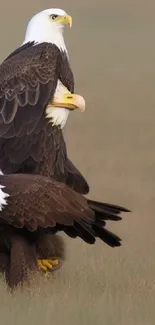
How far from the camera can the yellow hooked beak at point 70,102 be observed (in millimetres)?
5984

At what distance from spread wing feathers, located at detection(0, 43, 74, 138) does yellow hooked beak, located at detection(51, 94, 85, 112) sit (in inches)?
2.4

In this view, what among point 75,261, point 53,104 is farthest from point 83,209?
point 53,104

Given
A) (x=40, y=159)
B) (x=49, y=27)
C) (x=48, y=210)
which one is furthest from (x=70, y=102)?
(x=48, y=210)

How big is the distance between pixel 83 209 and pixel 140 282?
0.55 metres

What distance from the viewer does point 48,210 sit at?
16.7 feet

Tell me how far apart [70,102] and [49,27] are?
703 mm

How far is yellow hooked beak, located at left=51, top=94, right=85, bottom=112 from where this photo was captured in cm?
598

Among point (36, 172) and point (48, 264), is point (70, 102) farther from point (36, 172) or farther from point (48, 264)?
point (48, 264)

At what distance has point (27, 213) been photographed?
16.5 feet

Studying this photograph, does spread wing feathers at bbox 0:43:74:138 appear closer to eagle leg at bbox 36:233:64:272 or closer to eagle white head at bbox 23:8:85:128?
eagle white head at bbox 23:8:85:128

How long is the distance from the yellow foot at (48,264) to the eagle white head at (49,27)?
1.57 metres

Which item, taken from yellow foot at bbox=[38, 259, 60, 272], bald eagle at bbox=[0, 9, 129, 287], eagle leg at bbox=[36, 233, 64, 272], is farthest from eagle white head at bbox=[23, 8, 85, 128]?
yellow foot at bbox=[38, 259, 60, 272]

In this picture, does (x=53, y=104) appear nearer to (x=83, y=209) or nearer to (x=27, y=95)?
(x=27, y=95)

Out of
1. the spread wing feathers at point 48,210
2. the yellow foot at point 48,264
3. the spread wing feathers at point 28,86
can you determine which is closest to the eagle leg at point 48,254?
the yellow foot at point 48,264
